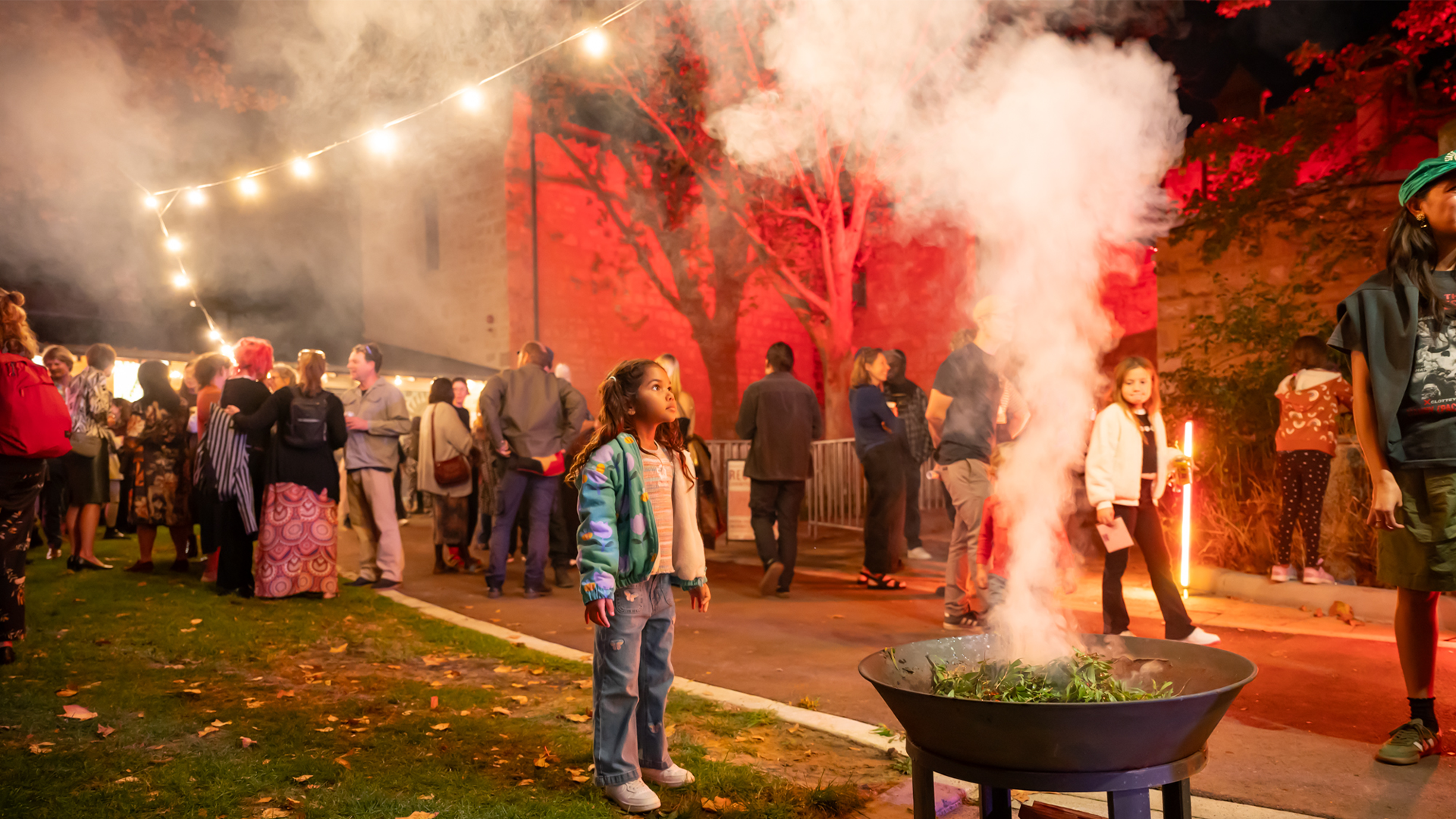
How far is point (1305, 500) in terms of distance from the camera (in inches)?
281

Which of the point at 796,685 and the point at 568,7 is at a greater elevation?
the point at 568,7

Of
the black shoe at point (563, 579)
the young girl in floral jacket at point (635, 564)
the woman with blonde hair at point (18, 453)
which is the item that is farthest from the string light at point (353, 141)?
the young girl in floral jacket at point (635, 564)

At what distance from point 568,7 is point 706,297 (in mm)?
11457

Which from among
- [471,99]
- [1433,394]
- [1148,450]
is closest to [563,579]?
[1148,450]

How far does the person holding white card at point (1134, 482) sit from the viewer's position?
5.28 m

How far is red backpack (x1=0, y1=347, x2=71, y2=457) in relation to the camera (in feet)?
15.9

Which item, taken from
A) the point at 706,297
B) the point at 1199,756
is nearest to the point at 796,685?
the point at 1199,756

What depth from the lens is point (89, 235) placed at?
50.0ft

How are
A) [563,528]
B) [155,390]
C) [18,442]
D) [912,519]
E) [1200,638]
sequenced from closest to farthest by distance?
[18,442]
[1200,638]
[155,390]
[563,528]
[912,519]

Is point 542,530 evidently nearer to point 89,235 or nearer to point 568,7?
point 568,7

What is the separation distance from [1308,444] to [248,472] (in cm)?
811

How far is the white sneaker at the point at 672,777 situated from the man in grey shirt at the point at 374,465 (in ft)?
16.6

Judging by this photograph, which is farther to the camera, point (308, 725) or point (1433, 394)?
point (308, 725)

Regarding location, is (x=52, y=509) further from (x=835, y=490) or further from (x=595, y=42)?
(x=835, y=490)
